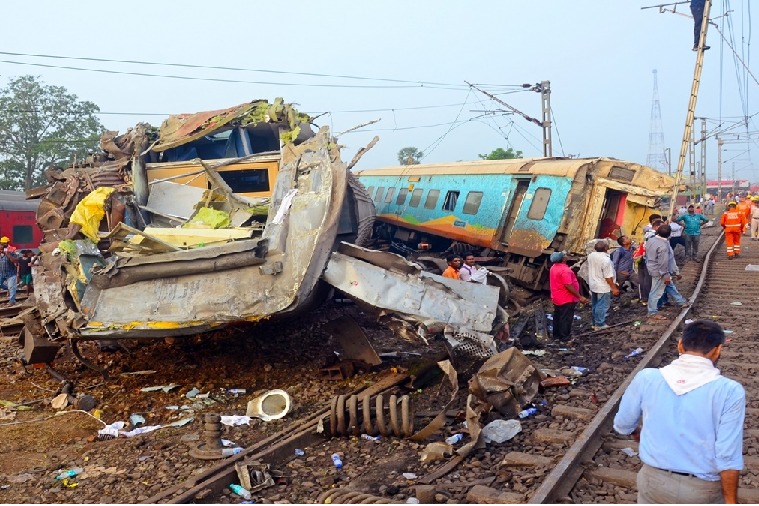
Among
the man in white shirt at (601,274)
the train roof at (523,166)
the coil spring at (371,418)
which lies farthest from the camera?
the train roof at (523,166)

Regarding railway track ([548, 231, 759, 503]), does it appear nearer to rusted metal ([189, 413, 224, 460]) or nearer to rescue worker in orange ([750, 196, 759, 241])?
rusted metal ([189, 413, 224, 460])

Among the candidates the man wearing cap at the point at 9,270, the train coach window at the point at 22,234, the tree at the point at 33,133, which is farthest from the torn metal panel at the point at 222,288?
the tree at the point at 33,133

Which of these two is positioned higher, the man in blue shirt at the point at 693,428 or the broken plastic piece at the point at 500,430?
the man in blue shirt at the point at 693,428

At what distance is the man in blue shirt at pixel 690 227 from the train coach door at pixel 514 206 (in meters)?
4.49

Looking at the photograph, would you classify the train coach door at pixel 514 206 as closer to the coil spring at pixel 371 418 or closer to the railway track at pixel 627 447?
the railway track at pixel 627 447

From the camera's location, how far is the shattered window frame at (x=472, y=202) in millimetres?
14984

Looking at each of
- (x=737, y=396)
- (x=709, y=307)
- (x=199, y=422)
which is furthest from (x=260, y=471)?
(x=709, y=307)

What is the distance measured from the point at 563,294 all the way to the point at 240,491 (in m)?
5.83

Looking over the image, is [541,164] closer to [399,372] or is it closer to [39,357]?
[399,372]

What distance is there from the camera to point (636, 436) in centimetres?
320

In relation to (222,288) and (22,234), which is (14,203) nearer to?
(22,234)

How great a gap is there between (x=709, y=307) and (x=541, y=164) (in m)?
4.62

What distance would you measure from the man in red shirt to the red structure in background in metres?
16.7

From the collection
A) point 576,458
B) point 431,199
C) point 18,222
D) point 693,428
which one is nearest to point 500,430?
point 576,458
